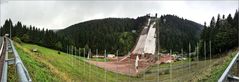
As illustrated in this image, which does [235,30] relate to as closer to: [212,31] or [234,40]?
[234,40]

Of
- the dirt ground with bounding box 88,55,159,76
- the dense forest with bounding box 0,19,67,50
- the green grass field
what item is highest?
the dense forest with bounding box 0,19,67,50

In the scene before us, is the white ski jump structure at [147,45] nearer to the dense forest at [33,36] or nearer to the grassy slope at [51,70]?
the dense forest at [33,36]

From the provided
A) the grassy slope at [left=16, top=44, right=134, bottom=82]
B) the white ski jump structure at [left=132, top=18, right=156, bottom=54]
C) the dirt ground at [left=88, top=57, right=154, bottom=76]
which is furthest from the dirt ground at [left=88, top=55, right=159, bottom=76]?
the white ski jump structure at [left=132, top=18, right=156, bottom=54]

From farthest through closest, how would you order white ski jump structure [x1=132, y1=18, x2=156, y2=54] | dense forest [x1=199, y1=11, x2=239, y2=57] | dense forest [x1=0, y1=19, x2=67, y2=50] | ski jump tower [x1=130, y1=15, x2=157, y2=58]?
white ski jump structure [x1=132, y1=18, x2=156, y2=54] → ski jump tower [x1=130, y1=15, x2=157, y2=58] → dense forest [x1=0, y1=19, x2=67, y2=50] → dense forest [x1=199, y1=11, x2=239, y2=57]

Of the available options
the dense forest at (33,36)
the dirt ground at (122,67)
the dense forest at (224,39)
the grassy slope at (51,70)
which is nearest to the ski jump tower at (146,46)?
the dense forest at (33,36)

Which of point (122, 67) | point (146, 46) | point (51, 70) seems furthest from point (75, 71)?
point (146, 46)

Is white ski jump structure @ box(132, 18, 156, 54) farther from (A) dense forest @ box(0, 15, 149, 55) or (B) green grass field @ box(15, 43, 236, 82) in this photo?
(B) green grass field @ box(15, 43, 236, 82)

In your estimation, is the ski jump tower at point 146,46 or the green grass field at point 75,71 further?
the ski jump tower at point 146,46

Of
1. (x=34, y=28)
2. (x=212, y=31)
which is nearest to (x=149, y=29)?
(x=34, y=28)

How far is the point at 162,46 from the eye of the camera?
16288cm

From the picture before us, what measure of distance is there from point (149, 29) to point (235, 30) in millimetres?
109228

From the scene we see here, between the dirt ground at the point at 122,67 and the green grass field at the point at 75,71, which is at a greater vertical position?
the green grass field at the point at 75,71

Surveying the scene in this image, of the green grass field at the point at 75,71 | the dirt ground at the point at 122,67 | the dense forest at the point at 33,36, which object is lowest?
the dirt ground at the point at 122,67

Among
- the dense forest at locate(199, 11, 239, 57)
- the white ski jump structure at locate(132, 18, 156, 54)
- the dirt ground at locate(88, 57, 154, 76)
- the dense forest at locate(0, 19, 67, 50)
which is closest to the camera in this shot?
the dirt ground at locate(88, 57, 154, 76)
